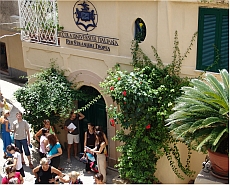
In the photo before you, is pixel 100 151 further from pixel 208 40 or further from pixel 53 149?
pixel 208 40

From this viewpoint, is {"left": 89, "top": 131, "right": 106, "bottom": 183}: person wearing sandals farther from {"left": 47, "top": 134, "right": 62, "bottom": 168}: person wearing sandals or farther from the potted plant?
the potted plant

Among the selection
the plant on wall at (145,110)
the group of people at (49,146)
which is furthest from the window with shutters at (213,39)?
the group of people at (49,146)

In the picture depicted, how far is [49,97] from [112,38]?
94.4 inches

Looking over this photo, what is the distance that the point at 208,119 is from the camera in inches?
259

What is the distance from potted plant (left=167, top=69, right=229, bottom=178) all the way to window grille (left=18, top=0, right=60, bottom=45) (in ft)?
18.5

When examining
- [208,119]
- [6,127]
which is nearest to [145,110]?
[208,119]

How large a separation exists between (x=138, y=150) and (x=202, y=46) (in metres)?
2.77

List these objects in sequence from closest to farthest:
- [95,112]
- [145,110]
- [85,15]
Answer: [145,110]
[85,15]
[95,112]

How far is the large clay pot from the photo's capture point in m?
6.75

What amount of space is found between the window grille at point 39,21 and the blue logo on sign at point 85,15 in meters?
0.78

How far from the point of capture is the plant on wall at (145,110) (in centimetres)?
905

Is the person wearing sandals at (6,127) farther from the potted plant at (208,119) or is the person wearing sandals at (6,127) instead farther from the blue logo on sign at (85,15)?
the potted plant at (208,119)

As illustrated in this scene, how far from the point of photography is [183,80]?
932cm

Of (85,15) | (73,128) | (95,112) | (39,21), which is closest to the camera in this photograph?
(85,15)
